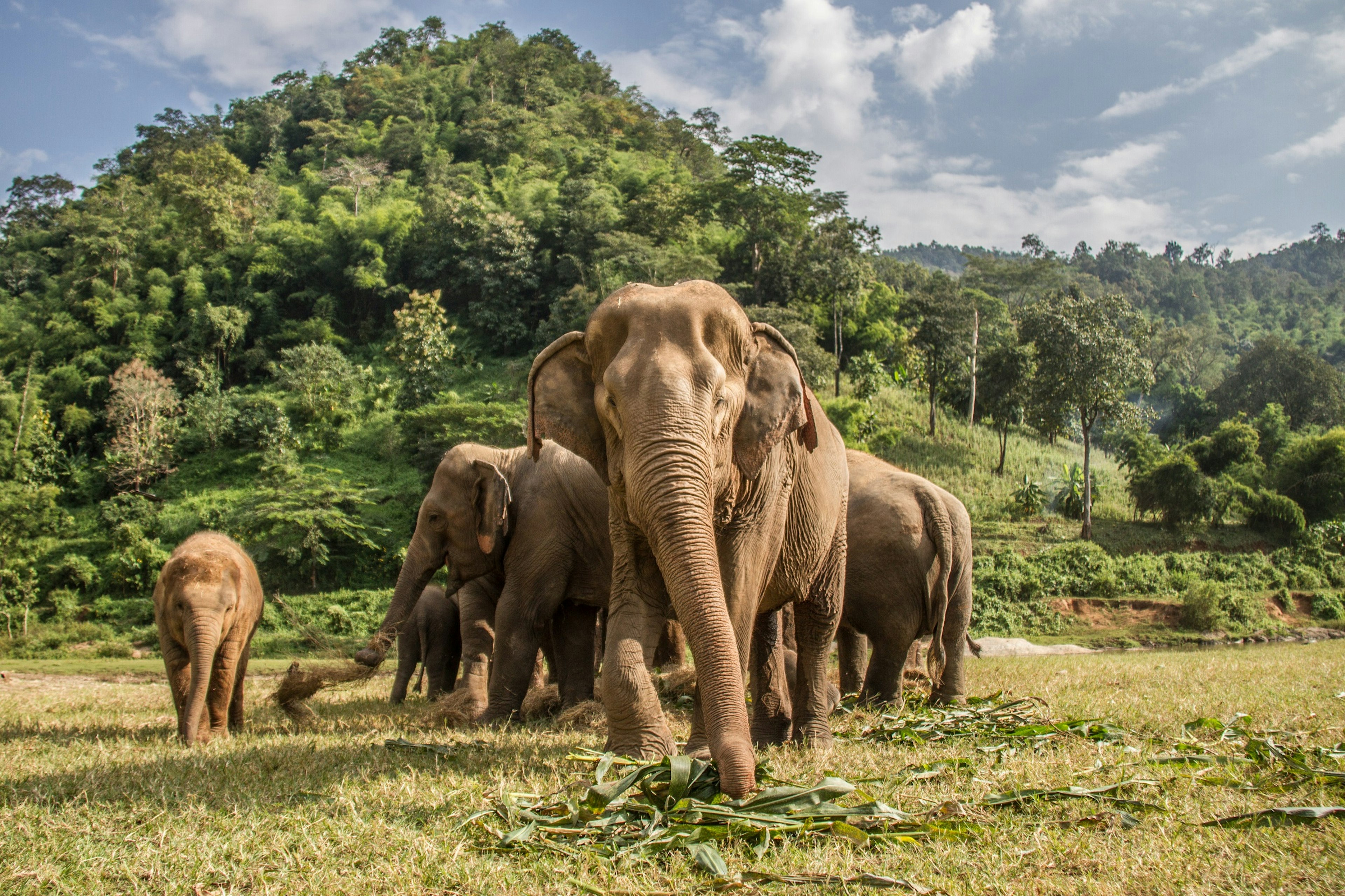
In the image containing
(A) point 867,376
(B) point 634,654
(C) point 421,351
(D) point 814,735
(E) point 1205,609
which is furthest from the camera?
(C) point 421,351

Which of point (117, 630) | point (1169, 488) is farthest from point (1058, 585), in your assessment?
point (117, 630)

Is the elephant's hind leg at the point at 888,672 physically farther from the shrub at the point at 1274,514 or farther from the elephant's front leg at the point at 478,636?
the shrub at the point at 1274,514

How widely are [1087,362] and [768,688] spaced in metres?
35.5

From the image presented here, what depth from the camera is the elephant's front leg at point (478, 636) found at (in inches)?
372

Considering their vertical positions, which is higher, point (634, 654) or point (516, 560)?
point (516, 560)

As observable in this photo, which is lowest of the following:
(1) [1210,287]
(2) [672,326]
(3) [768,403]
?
(3) [768,403]

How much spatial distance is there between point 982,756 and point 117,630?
34198mm

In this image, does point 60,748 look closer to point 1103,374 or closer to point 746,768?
point 746,768

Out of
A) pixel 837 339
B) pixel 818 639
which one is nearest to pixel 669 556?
pixel 818 639

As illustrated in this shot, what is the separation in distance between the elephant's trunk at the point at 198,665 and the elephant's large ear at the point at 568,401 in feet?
12.7

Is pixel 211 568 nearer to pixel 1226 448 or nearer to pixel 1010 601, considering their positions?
pixel 1010 601

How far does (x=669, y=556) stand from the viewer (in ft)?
15.1

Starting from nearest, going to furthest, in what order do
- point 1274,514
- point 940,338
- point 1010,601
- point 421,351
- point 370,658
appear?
point 370,658 < point 1010,601 < point 1274,514 < point 421,351 < point 940,338

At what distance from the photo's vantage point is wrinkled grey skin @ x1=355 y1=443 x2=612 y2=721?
877cm
